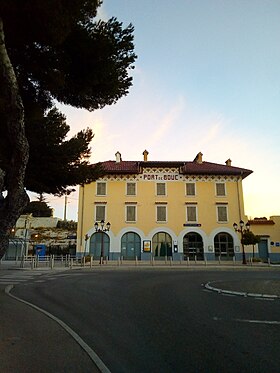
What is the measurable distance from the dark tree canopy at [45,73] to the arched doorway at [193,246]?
27.5 meters

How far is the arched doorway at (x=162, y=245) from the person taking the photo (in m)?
36.7

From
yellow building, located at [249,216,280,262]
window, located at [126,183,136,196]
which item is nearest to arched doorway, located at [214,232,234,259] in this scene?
yellow building, located at [249,216,280,262]

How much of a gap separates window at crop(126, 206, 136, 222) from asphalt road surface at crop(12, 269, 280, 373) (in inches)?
1053

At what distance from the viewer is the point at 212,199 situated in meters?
38.4

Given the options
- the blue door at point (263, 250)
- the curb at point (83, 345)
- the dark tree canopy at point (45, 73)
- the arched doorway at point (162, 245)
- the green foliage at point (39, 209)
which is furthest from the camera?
the green foliage at point (39, 209)

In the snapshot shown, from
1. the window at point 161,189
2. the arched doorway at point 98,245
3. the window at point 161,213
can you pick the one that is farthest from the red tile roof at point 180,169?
the arched doorway at point 98,245

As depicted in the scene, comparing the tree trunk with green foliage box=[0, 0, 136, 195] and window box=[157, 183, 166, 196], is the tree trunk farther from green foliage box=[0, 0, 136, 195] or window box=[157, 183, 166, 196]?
window box=[157, 183, 166, 196]

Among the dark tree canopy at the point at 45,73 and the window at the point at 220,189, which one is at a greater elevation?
the window at the point at 220,189

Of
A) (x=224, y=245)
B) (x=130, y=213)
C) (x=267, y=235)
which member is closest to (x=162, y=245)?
(x=130, y=213)

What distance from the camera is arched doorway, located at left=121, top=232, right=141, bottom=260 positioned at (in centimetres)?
3646

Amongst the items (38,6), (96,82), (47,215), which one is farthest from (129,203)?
(47,215)

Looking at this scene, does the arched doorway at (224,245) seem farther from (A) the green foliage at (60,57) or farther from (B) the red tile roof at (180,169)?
(A) the green foliage at (60,57)

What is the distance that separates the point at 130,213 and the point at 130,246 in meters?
3.81

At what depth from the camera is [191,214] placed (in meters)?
37.9
